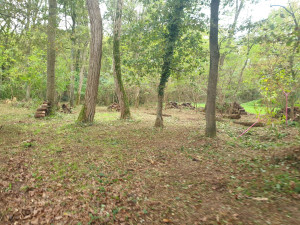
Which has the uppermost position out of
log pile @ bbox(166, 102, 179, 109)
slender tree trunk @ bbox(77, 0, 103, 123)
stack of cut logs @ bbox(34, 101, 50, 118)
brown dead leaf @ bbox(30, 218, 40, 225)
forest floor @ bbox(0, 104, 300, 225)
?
slender tree trunk @ bbox(77, 0, 103, 123)

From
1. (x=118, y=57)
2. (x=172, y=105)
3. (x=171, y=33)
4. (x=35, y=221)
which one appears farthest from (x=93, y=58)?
(x=172, y=105)

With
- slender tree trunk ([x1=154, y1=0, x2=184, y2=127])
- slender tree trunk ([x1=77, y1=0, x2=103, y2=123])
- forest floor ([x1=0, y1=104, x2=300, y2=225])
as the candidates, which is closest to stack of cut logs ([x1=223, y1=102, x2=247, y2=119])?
forest floor ([x1=0, y1=104, x2=300, y2=225])

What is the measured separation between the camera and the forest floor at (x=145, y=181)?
2.64 meters

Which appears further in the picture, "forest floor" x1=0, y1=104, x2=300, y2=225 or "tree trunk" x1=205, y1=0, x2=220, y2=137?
"tree trunk" x1=205, y1=0, x2=220, y2=137

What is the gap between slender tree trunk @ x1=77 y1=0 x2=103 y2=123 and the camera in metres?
7.84

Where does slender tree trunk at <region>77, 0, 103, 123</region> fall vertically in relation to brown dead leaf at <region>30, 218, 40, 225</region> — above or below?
above

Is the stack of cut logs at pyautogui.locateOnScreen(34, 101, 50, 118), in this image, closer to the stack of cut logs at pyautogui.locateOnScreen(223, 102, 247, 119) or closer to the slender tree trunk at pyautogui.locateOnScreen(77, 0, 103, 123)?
the slender tree trunk at pyautogui.locateOnScreen(77, 0, 103, 123)

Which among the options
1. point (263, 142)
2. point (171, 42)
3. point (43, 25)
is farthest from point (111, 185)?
point (43, 25)

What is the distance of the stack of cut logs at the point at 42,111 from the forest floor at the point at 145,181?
3.71 meters

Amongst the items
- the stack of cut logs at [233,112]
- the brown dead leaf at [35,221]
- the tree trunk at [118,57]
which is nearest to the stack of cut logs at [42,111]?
the tree trunk at [118,57]

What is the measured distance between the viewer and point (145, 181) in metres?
3.76

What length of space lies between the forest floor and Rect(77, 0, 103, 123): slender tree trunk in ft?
7.26

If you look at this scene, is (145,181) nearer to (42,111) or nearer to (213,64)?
(213,64)

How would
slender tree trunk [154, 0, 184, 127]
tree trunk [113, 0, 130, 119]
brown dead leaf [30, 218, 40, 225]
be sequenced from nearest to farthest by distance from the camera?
brown dead leaf [30, 218, 40, 225], slender tree trunk [154, 0, 184, 127], tree trunk [113, 0, 130, 119]
